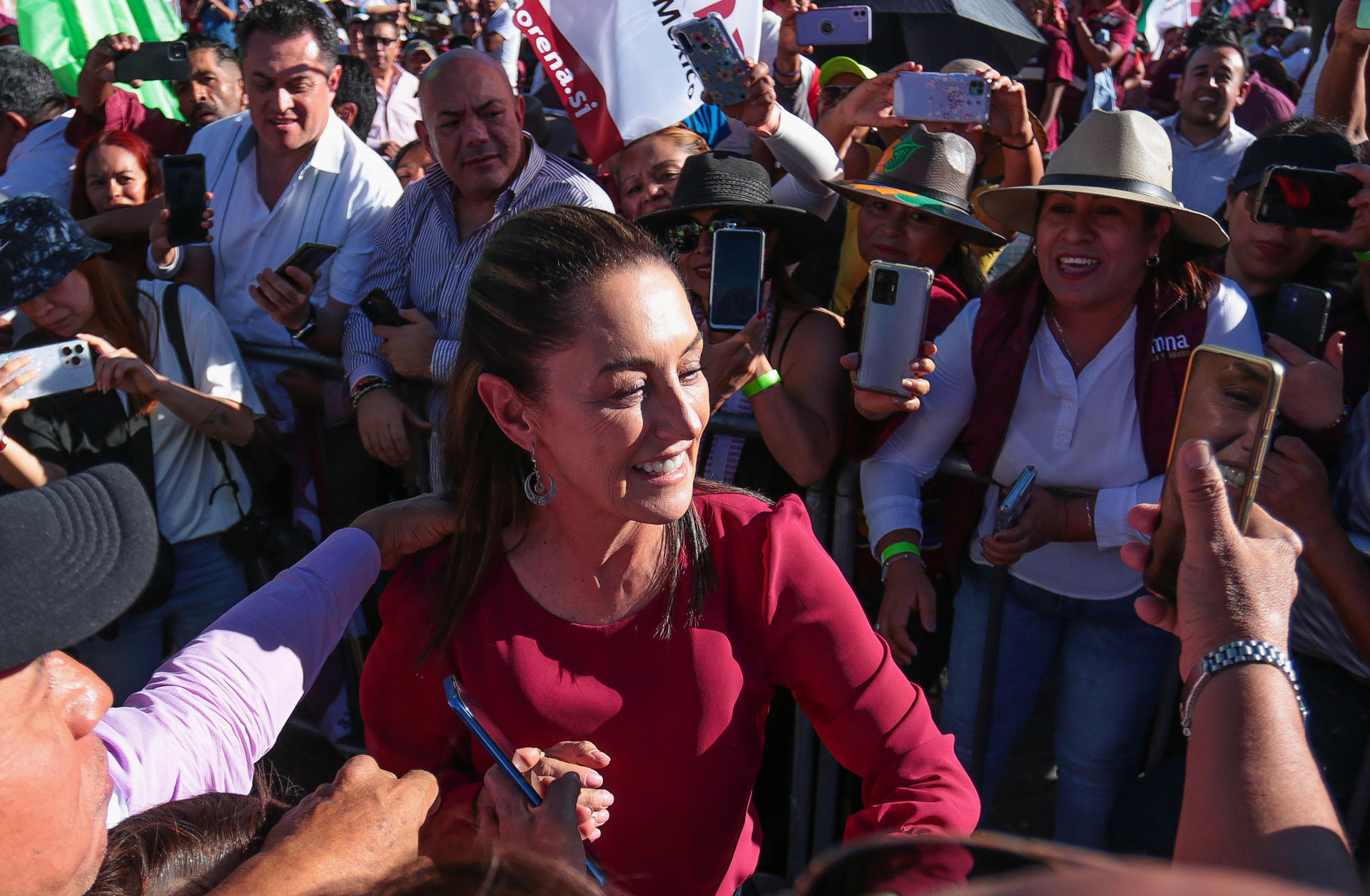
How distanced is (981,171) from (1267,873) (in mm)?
3670

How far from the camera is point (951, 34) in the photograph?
6594 millimetres

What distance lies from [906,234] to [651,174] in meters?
1.04

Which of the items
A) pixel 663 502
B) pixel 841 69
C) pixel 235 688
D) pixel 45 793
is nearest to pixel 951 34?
pixel 841 69

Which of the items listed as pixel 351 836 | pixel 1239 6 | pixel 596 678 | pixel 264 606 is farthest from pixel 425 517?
pixel 1239 6

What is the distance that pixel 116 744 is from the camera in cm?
158

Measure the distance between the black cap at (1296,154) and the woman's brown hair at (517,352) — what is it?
200 cm

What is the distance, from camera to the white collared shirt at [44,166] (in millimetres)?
4727

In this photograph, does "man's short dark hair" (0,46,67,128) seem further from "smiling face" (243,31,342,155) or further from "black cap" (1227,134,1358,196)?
"black cap" (1227,134,1358,196)

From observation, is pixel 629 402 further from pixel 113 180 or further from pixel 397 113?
pixel 397 113

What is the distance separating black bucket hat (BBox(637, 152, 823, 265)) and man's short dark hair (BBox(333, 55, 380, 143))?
406cm

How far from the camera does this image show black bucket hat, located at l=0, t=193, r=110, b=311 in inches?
122

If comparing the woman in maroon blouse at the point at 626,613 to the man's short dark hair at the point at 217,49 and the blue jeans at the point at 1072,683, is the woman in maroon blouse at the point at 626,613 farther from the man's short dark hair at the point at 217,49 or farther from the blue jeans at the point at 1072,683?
the man's short dark hair at the point at 217,49

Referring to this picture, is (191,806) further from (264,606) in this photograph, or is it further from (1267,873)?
(1267,873)

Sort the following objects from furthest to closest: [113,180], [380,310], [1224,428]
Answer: [113,180], [380,310], [1224,428]
